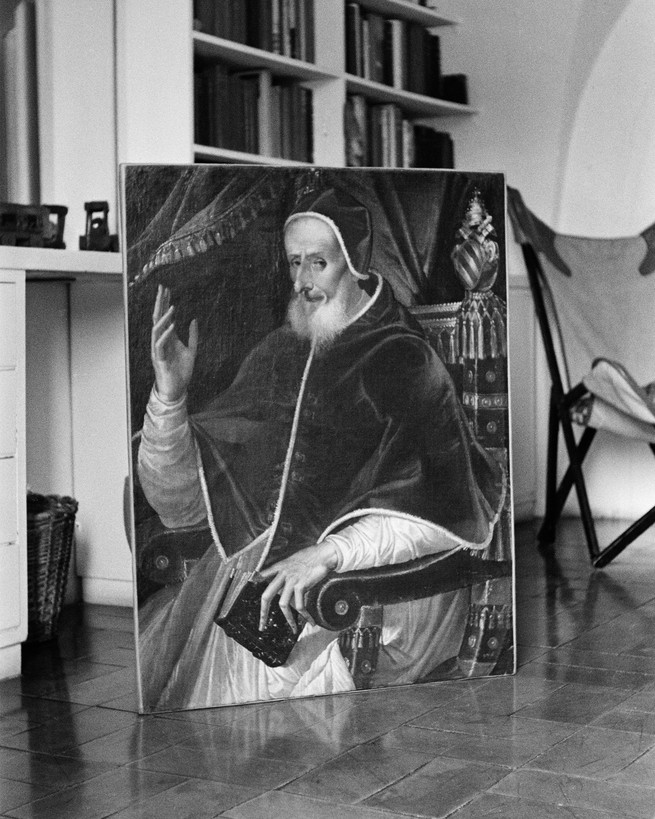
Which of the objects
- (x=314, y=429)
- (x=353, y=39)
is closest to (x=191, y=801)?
(x=314, y=429)

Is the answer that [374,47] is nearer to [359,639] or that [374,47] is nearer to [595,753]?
[359,639]

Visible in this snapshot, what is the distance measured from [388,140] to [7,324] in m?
2.34

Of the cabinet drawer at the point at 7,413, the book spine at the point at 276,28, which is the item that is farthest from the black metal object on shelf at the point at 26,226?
the book spine at the point at 276,28

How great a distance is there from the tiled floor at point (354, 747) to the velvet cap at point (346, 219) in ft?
2.74

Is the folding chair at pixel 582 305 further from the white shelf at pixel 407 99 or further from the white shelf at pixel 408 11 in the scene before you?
the white shelf at pixel 408 11

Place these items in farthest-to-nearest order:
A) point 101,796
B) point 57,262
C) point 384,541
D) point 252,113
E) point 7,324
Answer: point 252,113
point 57,262
point 7,324
point 384,541
point 101,796

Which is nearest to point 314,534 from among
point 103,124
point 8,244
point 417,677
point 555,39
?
point 417,677

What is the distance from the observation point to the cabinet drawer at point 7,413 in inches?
102

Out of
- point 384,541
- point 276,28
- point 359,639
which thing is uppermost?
point 276,28

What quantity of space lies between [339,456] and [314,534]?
0.15 meters

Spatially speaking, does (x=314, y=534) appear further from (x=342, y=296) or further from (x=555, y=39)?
(x=555, y=39)

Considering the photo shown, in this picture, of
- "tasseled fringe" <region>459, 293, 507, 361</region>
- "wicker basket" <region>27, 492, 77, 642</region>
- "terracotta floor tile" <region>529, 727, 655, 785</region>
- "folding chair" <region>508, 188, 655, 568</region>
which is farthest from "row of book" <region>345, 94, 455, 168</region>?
"terracotta floor tile" <region>529, 727, 655, 785</region>

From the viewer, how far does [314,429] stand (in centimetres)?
Answer: 233

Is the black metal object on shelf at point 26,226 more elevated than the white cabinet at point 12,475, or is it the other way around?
the black metal object on shelf at point 26,226
